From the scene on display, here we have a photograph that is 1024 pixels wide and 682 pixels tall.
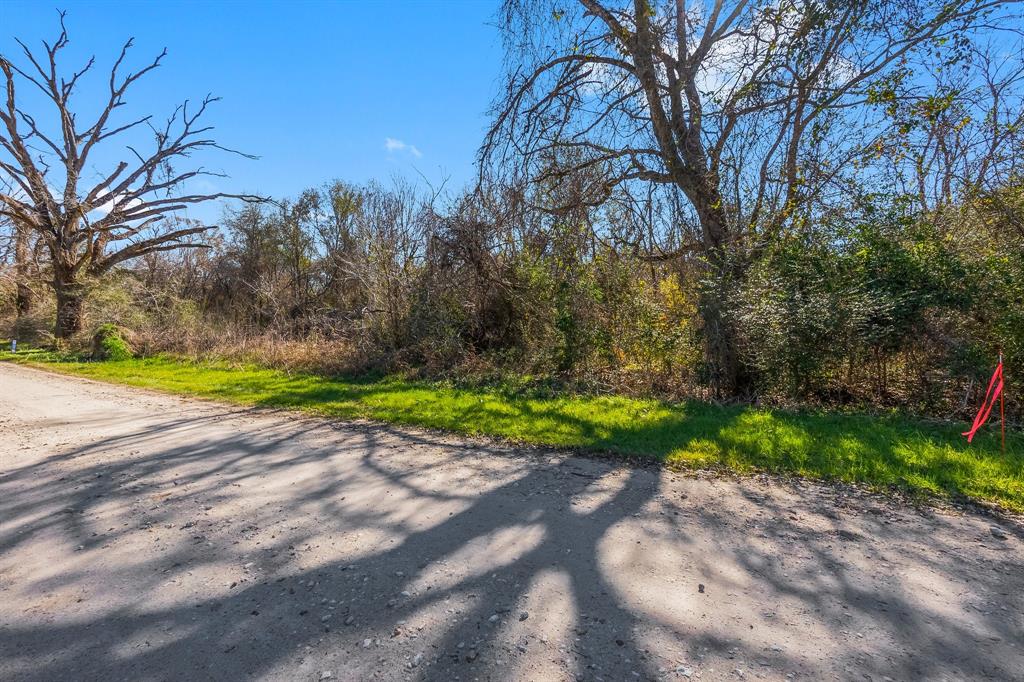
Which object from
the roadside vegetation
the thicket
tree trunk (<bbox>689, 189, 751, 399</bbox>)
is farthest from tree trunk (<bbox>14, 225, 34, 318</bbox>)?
tree trunk (<bbox>689, 189, 751, 399</bbox>)

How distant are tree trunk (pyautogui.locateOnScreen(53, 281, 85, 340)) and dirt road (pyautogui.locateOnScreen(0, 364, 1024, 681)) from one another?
22.2 meters

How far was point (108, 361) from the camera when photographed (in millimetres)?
17547

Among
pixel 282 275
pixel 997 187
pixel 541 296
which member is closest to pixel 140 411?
pixel 541 296

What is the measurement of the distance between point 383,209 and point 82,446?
39.3ft

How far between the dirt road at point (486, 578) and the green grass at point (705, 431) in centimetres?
63

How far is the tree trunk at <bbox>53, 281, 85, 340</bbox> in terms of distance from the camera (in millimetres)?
22234

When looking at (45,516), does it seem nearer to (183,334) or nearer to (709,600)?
(709,600)

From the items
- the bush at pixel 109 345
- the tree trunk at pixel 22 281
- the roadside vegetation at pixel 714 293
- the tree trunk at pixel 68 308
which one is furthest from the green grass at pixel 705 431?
the tree trunk at pixel 22 281

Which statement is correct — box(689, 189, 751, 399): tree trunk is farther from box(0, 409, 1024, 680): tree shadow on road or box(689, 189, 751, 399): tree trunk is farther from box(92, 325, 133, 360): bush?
box(92, 325, 133, 360): bush

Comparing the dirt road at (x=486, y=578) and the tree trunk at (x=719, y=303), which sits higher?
the tree trunk at (x=719, y=303)

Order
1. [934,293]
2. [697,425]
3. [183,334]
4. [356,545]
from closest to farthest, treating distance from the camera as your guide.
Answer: [356,545], [697,425], [934,293], [183,334]

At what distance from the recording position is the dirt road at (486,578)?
2.49 meters

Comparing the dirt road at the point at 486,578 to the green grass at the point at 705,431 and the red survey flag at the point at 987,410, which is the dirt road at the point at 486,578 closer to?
the green grass at the point at 705,431

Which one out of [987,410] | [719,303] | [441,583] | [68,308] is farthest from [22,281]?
[987,410]
